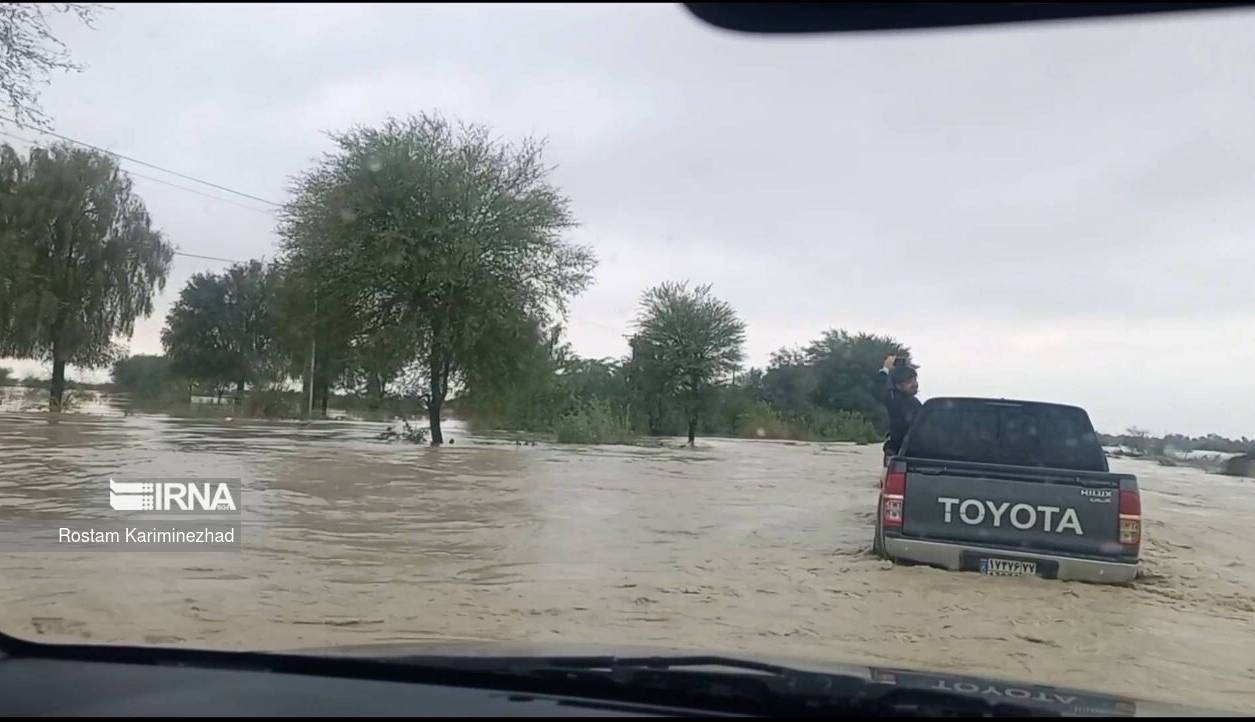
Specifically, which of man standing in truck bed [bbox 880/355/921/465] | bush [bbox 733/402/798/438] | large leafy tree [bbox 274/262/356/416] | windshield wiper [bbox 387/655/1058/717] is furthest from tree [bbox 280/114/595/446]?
windshield wiper [bbox 387/655/1058/717]

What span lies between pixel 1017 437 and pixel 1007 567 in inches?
59.6

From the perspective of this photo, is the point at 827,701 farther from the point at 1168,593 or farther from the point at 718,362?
the point at 718,362

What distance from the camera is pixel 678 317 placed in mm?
22703

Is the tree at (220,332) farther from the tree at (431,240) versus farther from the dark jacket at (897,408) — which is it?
the dark jacket at (897,408)

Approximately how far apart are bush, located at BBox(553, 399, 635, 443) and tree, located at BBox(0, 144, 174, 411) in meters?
12.2

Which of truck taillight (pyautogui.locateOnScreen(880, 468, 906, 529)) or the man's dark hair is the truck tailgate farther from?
the man's dark hair

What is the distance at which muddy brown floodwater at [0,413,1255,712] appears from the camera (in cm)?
700

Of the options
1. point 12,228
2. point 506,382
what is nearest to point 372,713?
point 12,228

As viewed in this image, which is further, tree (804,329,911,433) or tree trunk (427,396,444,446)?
tree trunk (427,396,444,446)

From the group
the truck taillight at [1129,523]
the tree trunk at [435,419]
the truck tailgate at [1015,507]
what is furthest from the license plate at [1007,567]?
the tree trunk at [435,419]

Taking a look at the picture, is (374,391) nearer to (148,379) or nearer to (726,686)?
(148,379)

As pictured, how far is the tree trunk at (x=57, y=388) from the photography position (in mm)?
30252

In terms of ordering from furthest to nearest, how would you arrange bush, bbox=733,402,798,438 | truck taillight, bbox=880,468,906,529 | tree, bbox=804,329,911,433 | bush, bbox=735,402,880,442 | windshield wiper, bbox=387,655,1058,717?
bush, bbox=733,402,798,438
bush, bbox=735,402,880,442
tree, bbox=804,329,911,433
truck taillight, bbox=880,468,906,529
windshield wiper, bbox=387,655,1058,717

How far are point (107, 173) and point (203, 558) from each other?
20014mm
